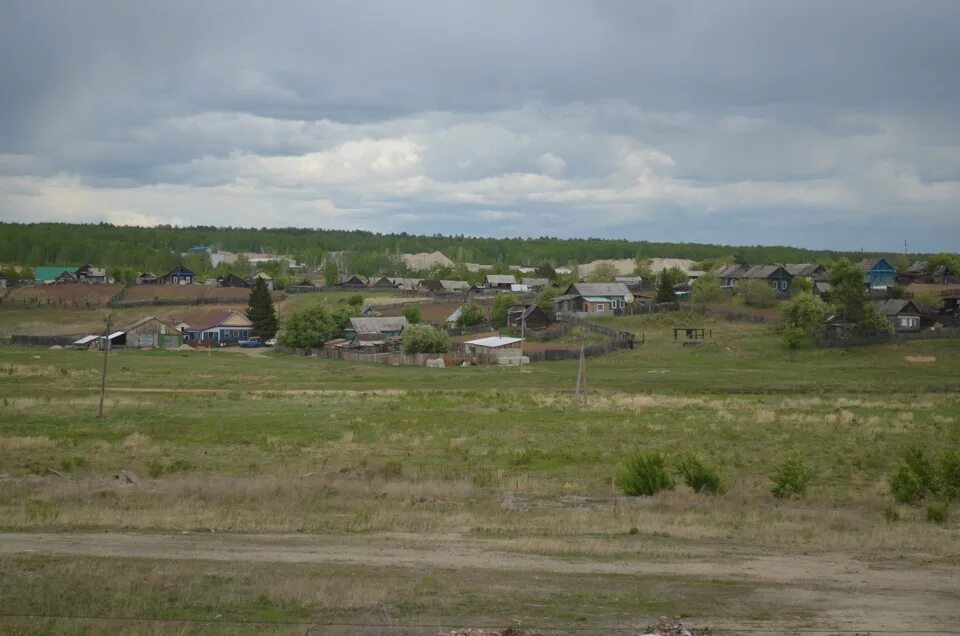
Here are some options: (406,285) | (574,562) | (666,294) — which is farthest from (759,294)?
(574,562)

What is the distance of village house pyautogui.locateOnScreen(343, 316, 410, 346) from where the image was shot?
108m

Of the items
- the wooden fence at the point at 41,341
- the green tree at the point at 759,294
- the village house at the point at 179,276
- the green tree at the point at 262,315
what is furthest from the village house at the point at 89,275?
the green tree at the point at 759,294

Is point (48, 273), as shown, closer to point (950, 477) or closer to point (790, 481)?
point (790, 481)

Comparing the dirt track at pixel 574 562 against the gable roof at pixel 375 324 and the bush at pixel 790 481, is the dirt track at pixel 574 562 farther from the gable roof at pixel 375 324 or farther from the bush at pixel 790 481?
the gable roof at pixel 375 324

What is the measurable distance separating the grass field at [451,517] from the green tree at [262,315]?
5367 centimetres

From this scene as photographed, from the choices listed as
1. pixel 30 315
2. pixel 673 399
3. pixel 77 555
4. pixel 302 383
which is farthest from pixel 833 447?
pixel 30 315

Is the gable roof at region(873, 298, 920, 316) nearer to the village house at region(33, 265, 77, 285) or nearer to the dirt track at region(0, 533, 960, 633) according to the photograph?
the dirt track at region(0, 533, 960, 633)

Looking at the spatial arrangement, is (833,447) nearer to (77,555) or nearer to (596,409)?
(596,409)

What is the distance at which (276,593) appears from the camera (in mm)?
19234

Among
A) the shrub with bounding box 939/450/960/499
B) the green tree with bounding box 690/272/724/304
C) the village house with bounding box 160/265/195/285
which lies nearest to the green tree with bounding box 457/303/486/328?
the green tree with bounding box 690/272/724/304

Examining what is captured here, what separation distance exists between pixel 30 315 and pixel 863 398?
105 metres

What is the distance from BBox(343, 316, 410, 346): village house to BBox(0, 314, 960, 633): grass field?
45147mm

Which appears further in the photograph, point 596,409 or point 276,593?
point 596,409

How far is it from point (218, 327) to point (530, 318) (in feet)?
115
